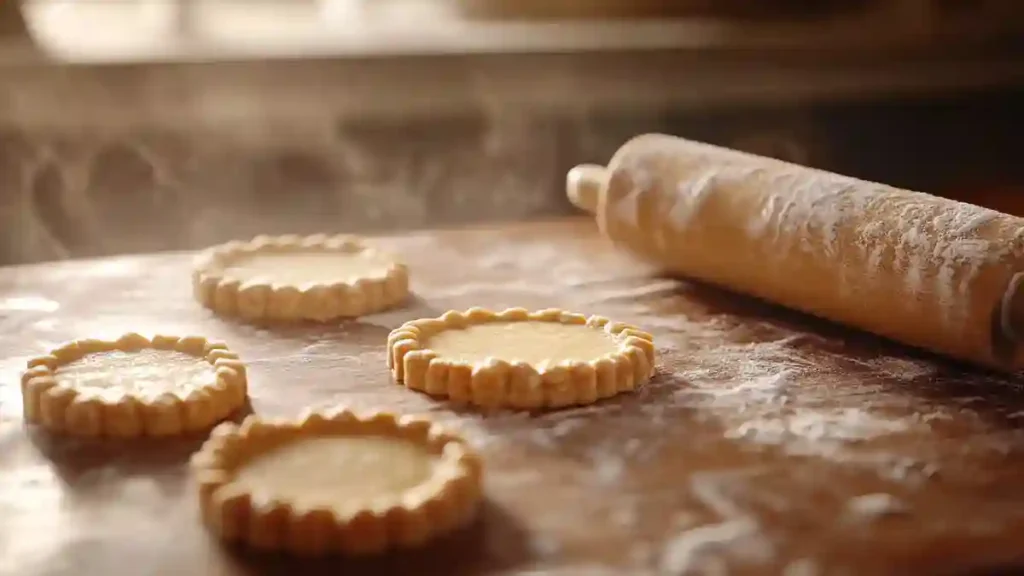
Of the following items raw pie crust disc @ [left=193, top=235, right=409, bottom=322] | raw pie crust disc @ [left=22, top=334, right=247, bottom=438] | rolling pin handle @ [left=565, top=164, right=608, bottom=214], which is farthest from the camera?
rolling pin handle @ [left=565, top=164, right=608, bottom=214]

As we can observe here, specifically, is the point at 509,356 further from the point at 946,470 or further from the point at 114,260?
the point at 114,260

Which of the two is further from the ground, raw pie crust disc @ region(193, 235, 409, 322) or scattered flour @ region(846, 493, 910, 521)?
raw pie crust disc @ region(193, 235, 409, 322)

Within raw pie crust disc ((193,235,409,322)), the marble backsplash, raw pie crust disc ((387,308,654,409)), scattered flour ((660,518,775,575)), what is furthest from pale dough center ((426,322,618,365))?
the marble backsplash

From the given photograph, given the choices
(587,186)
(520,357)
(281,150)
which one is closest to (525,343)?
(520,357)

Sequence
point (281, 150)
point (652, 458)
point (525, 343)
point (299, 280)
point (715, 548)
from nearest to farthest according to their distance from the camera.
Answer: point (715, 548) → point (652, 458) → point (525, 343) → point (299, 280) → point (281, 150)

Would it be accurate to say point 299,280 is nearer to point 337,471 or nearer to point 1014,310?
point 337,471

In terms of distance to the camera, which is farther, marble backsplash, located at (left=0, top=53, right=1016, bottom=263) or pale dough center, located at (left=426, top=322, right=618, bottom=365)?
marble backsplash, located at (left=0, top=53, right=1016, bottom=263)

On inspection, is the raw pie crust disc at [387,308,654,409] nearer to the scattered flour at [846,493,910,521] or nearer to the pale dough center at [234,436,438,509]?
the pale dough center at [234,436,438,509]
